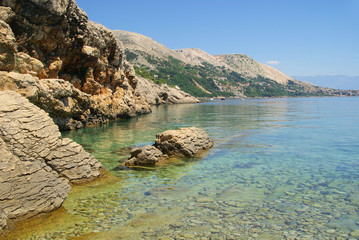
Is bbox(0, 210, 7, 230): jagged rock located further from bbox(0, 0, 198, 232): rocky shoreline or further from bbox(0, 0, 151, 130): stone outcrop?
bbox(0, 0, 151, 130): stone outcrop

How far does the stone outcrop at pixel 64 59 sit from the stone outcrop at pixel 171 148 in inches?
297

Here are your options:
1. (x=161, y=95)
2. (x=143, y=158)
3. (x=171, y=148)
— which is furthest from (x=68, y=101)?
(x=161, y=95)

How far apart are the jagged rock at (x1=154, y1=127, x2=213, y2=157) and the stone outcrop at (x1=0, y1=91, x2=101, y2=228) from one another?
13.8ft

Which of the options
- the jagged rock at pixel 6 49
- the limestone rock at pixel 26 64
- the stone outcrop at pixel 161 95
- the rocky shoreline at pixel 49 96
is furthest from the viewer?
the stone outcrop at pixel 161 95

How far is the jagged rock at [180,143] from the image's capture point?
14578 millimetres

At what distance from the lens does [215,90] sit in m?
182

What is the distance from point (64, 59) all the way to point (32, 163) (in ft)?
68.2

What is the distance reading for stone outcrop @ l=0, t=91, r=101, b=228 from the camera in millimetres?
7211

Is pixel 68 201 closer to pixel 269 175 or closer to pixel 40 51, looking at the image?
pixel 269 175

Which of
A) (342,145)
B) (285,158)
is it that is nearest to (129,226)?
(285,158)

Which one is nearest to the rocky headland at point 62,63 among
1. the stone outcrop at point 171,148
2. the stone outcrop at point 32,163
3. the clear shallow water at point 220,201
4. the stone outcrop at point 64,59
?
the stone outcrop at point 64,59

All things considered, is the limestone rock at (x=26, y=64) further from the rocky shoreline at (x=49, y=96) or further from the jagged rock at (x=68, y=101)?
the jagged rock at (x=68, y=101)

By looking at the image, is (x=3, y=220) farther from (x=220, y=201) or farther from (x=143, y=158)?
(x=143, y=158)

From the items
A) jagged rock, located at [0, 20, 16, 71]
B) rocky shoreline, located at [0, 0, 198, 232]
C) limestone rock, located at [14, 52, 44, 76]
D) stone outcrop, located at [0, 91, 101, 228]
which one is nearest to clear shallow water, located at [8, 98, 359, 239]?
stone outcrop, located at [0, 91, 101, 228]
